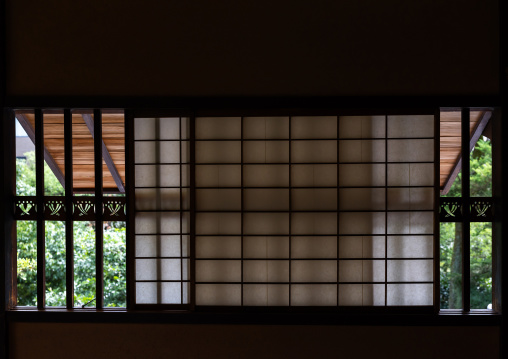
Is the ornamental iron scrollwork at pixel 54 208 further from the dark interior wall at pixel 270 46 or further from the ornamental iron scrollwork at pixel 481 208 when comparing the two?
the ornamental iron scrollwork at pixel 481 208

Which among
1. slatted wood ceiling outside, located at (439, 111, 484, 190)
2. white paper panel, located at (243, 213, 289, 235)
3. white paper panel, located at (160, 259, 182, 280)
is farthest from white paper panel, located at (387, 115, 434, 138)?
white paper panel, located at (160, 259, 182, 280)

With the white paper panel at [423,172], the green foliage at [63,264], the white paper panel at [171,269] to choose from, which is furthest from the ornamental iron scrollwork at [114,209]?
the green foliage at [63,264]

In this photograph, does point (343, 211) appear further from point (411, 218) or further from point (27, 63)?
point (27, 63)

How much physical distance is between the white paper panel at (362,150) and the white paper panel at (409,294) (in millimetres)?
1199

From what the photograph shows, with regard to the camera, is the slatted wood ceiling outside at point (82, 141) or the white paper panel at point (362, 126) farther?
the slatted wood ceiling outside at point (82, 141)

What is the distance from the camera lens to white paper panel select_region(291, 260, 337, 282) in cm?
363

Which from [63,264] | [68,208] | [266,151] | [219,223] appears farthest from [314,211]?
[63,264]

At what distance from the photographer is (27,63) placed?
3598mm

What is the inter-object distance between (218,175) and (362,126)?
1.41m

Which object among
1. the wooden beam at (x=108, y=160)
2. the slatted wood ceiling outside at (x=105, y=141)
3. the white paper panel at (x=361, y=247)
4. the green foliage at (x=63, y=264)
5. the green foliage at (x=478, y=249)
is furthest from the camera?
the green foliage at (x=478, y=249)

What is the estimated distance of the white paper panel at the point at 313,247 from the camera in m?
3.62

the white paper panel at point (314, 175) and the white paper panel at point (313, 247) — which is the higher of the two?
the white paper panel at point (314, 175)

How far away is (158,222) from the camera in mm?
3652

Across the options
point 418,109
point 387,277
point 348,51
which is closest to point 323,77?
point 348,51
